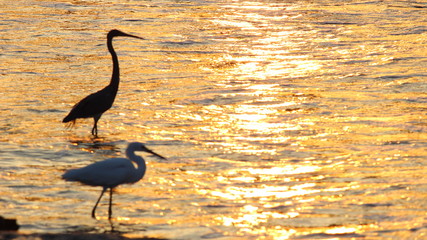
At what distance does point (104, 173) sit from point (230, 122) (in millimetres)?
6334

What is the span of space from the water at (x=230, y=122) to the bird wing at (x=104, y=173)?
22.0 inches

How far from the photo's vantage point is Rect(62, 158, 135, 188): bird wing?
10.7m

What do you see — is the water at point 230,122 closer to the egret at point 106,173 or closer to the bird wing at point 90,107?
the bird wing at point 90,107

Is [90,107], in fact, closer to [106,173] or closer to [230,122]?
[230,122]

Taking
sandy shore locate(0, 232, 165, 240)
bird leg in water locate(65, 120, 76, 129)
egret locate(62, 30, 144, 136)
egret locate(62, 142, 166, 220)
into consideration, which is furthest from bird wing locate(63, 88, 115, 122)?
sandy shore locate(0, 232, 165, 240)

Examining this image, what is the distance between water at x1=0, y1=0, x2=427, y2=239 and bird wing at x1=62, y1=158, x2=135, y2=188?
0.56m

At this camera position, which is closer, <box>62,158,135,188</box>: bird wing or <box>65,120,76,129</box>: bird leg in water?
<box>62,158,135,188</box>: bird wing

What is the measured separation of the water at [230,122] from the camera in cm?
1140

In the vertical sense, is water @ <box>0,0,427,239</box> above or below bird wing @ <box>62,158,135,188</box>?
below

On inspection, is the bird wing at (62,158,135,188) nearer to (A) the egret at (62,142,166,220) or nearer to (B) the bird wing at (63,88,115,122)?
(A) the egret at (62,142,166,220)

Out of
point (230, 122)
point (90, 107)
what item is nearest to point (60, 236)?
point (90, 107)

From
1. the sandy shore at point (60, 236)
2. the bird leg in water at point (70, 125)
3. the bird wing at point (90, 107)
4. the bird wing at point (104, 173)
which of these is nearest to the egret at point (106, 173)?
the bird wing at point (104, 173)

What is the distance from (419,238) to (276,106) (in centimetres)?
808

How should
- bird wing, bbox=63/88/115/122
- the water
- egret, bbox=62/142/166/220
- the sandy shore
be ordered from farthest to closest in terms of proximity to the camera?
bird wing, bbox=63/88/115/122 → the water → egret, bbox=62/142/166/220 → the sandy shore
